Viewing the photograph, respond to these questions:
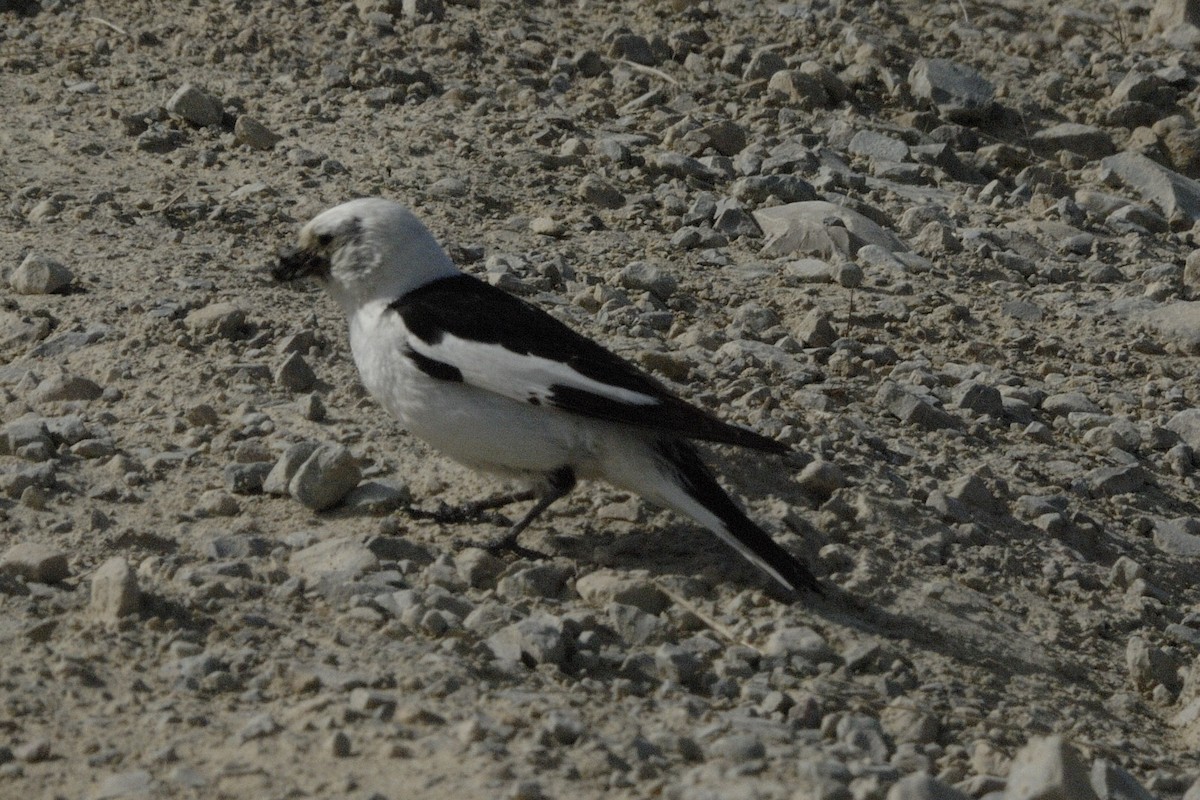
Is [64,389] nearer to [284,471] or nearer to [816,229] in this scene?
[284,471]

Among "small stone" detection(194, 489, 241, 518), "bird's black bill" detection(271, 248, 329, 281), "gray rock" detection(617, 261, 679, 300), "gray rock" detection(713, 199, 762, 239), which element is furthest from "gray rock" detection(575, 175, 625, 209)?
"small stone" detection(194, 489, 241, 518)

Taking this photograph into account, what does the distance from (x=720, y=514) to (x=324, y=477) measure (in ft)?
4.02

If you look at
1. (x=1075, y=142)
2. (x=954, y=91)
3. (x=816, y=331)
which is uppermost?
(x=954, y=91)

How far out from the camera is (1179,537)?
219 inches

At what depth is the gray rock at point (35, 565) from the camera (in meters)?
4.64

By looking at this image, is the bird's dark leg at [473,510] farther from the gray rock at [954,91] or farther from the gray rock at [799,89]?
the gray rock at [954,91]

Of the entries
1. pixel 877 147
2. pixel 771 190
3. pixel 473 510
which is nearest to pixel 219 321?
pixel 473 510

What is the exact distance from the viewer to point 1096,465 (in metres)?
5.92

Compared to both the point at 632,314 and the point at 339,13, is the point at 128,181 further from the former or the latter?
the point at 632,314

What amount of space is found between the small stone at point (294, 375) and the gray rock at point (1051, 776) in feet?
9.94

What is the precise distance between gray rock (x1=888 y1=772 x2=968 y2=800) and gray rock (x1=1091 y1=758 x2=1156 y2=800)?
482 mm

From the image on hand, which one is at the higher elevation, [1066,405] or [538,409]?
[538,409]

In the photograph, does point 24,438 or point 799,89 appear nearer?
point 24,438

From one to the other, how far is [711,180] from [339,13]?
2360 mm
